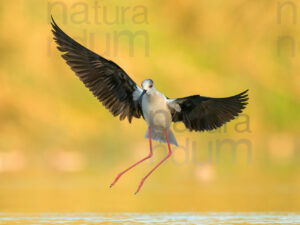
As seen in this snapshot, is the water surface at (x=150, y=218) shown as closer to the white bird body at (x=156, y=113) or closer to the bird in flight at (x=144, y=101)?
the bird in flight at (x=144, y=101)

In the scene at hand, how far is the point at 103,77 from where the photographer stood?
39.0ft

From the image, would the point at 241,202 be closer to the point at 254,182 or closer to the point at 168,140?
the point at 168,140

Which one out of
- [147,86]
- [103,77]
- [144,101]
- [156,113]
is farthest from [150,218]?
[103,77]

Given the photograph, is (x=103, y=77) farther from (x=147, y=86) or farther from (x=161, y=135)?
(x=161, y=135)

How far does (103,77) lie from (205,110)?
1.53 m

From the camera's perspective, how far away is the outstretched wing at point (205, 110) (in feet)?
38.5

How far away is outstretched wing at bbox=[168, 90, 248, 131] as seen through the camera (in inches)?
462

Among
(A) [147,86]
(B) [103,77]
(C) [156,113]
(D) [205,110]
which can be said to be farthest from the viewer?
(D) [205,110]

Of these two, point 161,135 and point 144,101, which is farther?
point 161,135

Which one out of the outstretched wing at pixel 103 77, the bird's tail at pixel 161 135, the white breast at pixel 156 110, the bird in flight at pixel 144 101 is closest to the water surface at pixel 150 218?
the bird in flight at pixel 144 101

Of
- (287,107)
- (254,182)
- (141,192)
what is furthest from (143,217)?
(287,107)

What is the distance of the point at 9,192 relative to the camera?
1519 cm

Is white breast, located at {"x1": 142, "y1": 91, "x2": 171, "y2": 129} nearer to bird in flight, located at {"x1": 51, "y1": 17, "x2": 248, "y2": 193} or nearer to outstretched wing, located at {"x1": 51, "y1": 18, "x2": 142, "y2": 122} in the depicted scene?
bird in flight, located at {"x1": 51, "y1": 17, "x2": 248, "y2": 193}

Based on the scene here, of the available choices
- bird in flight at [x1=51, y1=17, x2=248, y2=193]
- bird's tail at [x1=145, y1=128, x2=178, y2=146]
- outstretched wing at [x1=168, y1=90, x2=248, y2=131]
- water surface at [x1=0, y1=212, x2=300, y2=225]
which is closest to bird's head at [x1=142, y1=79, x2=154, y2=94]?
bird in flight at [x1=51, y1=17, x2=248, y2=193]
